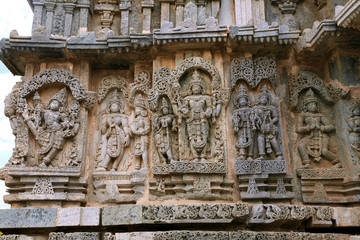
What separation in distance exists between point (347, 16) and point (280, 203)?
11.1ft

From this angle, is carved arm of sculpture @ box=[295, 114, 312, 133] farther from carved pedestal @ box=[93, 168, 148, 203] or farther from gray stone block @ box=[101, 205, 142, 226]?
gray stone block @ box=[101, 205, 142, 226]

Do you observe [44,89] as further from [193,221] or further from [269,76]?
[269,76]

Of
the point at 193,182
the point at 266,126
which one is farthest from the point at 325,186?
the point at 193,182

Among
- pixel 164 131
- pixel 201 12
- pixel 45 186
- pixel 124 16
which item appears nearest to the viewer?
pixel 45 186

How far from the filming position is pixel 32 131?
632 cm

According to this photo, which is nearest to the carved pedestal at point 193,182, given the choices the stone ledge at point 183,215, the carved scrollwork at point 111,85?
the stone ledge at point 183,215

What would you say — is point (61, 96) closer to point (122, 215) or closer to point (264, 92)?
point (122, 215)

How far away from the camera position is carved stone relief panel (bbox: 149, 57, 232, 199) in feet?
19.0

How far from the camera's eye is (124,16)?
7.32 metres

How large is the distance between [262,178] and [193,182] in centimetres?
118

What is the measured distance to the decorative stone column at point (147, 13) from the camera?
7113 millimetres

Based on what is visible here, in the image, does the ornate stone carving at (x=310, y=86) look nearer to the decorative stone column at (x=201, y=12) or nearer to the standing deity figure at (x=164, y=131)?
the decorative stone column at (x=201, y=12)

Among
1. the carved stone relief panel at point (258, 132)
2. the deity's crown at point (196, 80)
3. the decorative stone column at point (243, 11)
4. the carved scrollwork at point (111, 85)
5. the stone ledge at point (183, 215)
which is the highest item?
the decorative stone column at point (243, 11)

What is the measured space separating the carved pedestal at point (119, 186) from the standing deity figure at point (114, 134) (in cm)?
17
